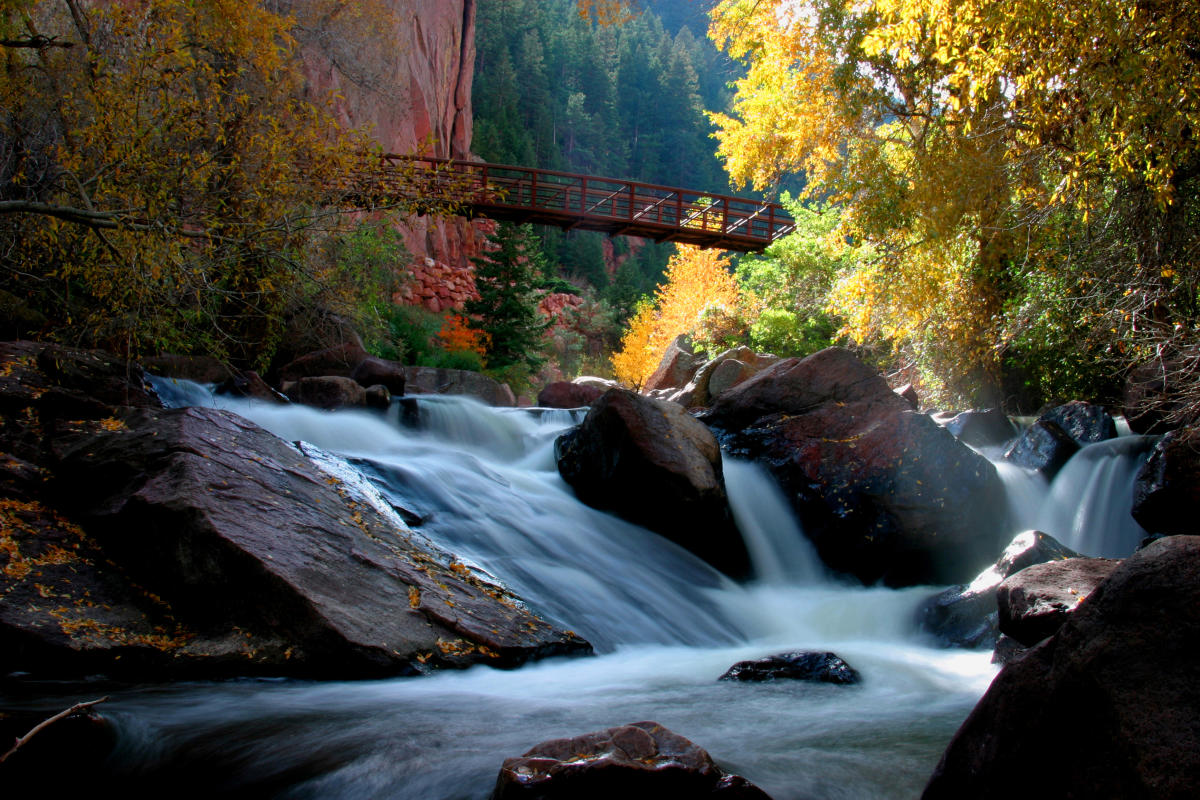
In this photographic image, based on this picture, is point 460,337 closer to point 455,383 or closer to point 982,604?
point 455,383

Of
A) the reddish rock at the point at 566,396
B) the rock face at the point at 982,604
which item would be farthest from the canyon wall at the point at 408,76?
the rock face at the point at 982,604

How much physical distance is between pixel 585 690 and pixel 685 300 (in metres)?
27.6

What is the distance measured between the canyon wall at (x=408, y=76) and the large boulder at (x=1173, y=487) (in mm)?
8719

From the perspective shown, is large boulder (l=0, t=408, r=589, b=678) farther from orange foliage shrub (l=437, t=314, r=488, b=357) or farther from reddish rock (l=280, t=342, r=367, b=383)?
orange foliage shrub (l=437, t=314, r=488, b=357)

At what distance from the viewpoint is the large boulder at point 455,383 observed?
17.4 meters

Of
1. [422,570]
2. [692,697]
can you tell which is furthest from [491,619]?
[692,697]

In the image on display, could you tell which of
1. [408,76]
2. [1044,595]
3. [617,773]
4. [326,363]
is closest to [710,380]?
[326,363]

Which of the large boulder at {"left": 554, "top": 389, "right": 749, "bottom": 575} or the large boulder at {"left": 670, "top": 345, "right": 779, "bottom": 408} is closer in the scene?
the large boulder at {"left": 554, "top": 389, "right": 749, "bottom": 575}

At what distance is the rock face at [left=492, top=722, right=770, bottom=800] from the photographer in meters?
2.60

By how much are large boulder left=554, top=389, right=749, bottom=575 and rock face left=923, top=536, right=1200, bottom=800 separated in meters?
5.32

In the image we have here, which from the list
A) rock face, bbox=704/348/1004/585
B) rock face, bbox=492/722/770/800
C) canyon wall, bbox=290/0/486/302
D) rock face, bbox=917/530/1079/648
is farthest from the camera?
canyon wall, bbox=290/0/486/302

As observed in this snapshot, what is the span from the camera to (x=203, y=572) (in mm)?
4258

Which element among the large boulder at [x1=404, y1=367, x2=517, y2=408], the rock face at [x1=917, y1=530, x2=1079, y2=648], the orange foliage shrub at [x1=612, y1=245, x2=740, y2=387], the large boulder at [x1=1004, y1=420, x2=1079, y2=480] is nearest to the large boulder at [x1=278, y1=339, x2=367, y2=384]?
the large boulder at [x1=404, y1=367, x2=517, y2=408]

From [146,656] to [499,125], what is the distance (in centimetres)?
5641
